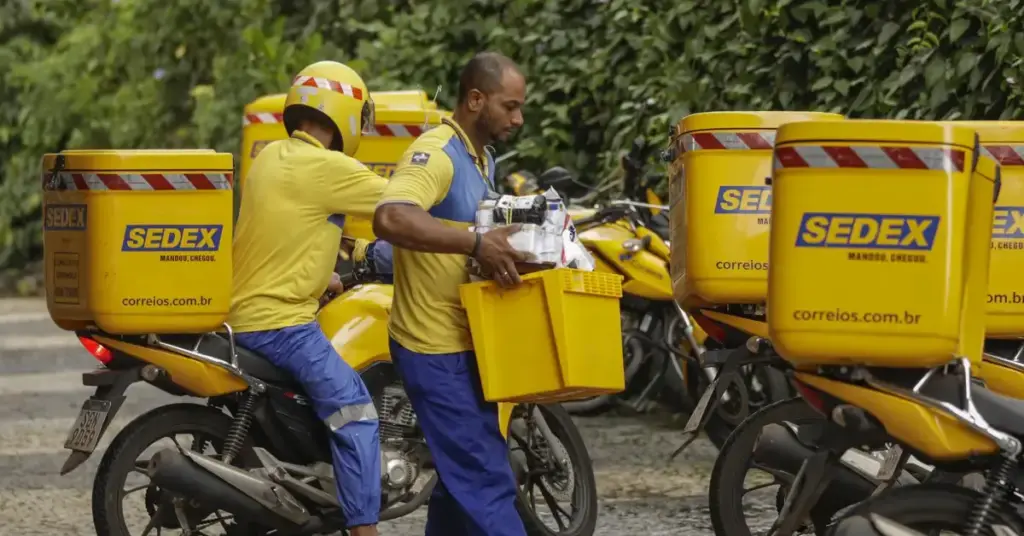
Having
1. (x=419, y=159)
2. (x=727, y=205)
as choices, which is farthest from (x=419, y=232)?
(x=727, y=205)

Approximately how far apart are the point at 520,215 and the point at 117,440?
1.83 metres

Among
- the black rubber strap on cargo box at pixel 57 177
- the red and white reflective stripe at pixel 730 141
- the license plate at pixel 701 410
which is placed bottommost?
the license plate at pixel 701 410

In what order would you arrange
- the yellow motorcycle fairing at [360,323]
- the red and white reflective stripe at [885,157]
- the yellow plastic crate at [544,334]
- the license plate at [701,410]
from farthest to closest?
the yellow motorcycle fairing at [360,323]
the license plate at [701,410]
the yellow plastic crate at [544,334]
the red and white reflective stripe at [885,157]

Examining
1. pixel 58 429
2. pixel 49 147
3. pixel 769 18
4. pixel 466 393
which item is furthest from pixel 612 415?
pixel 49 147

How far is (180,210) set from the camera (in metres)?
6.18

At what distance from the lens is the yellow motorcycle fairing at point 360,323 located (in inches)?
266

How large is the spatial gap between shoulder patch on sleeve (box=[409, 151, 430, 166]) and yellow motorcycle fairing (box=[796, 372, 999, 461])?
1372 mm

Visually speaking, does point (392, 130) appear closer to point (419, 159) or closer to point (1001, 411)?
point (419, 159)

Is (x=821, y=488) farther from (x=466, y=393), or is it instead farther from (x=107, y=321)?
(x=107, y=321)

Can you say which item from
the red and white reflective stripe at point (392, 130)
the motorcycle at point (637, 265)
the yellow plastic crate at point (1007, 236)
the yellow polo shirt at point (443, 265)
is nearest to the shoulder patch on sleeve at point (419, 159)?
the yellow polo shirt at point (443, 265)

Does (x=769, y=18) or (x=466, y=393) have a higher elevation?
(x=769, y=18)

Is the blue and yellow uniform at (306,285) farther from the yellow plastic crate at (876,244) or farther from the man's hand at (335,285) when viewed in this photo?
the yellow plastic crate at (876,244)

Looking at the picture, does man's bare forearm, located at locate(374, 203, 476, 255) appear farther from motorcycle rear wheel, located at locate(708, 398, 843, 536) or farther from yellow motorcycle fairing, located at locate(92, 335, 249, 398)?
motorcycle rear wheel, located at locate(708, 398, 843, 536)

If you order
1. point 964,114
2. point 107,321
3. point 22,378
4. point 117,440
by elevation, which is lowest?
point 22,378
